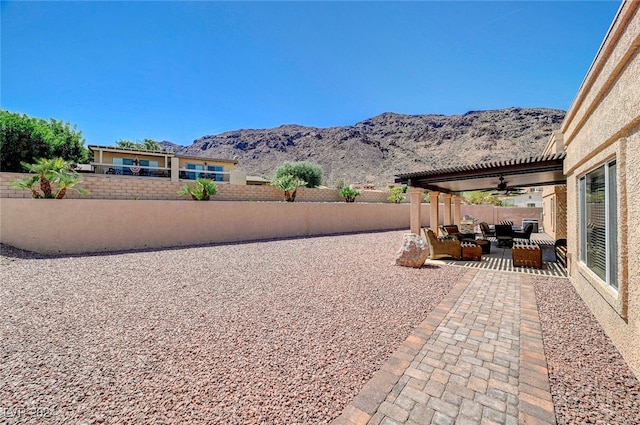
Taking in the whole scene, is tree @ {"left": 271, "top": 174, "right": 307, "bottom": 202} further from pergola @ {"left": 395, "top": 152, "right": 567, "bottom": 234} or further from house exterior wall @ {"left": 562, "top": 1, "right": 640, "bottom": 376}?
house exterior wall @ {"left": 562, "top": 1, "right": 640, "bottom": 376}

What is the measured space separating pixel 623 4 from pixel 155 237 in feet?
49.8

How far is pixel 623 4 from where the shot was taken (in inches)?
131

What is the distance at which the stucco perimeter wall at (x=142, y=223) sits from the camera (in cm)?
1008

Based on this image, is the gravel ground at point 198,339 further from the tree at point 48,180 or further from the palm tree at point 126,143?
the palm tree at point 126,143

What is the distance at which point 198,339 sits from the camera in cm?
380

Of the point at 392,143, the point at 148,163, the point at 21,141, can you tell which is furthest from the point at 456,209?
the point at 392,143

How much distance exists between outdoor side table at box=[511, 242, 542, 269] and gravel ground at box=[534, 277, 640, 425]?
12.8 ft

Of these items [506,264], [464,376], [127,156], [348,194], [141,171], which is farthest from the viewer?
[127,156]

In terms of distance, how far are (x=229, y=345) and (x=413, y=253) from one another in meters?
6.28

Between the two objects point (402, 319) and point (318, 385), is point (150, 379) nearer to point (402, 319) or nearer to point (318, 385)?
point (318, 385)

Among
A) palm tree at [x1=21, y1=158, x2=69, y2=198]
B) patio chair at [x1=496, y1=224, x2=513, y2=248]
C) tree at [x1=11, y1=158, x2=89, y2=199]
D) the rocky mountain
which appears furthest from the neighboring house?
the rocky mountain

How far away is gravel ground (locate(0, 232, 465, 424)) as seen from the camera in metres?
2.53

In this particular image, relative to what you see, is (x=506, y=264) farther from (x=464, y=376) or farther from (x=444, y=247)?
(x=464, y=376)

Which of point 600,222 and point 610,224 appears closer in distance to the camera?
point 610,224
